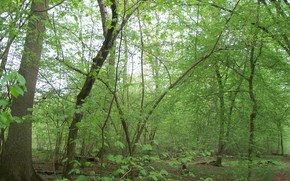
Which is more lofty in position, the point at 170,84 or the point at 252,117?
the point at 170,84

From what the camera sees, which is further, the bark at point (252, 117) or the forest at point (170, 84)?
the bark at point (252, 117)

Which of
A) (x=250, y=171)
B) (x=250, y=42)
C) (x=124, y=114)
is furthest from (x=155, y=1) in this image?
(x=250, y=171)

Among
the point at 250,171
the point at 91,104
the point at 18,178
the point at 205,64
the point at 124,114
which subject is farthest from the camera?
the point at 205,64

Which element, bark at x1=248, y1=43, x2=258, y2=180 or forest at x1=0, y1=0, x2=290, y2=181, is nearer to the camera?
forest at x1=0, y1=0, x2=290, y2=181

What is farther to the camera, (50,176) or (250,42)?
(50,176)

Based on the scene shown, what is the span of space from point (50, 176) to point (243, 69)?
6.94 m

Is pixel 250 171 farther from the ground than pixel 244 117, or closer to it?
closer to it

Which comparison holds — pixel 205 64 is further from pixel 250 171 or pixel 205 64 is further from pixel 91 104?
pixel 91 104

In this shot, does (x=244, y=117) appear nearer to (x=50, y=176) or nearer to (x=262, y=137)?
(x=262, y=137)

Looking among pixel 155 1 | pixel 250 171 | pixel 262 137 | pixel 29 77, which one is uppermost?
pixel 155 1

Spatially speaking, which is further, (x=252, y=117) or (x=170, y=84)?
(x=252, y=117)

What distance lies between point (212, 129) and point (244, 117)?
0.99m

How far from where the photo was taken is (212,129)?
7.84 m

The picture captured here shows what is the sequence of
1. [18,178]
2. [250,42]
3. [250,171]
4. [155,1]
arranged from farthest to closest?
[250,171]
[18,178]
[250,42]
[155,1]
